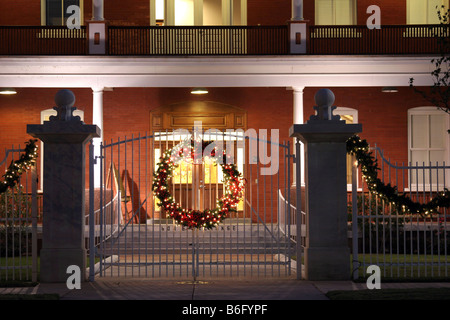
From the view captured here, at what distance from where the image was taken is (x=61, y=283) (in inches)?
428

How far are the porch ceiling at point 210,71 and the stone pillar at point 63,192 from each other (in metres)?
7.29

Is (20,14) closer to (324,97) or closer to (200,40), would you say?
(200,40)

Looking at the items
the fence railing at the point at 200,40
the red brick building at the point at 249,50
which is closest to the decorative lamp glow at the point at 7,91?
the red brick building at the point at 249,50

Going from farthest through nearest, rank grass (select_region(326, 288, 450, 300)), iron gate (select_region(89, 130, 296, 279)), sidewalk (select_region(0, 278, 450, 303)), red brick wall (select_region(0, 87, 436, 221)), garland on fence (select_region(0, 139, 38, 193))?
red brick wall (select_region(0, 87, 436, 221))
iron gate (select_region(89, 130, 296, 279))
garland on fence (select_region(0, 139, 38, 193))
sidewalk (select_region(0, 278, 450, 303))
grass (select_region(326, 288, 450, 300))

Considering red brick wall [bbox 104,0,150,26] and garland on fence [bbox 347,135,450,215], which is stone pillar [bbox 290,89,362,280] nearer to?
garland on fence [bbox 347,135,450,215]

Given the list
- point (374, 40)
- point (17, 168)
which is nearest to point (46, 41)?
point (374, 40)

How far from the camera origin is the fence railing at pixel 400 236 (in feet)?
36.3

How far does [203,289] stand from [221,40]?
33.3 feet

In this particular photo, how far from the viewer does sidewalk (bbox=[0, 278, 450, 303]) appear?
9320 mm

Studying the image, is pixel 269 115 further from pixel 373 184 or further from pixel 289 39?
pixel 373 184

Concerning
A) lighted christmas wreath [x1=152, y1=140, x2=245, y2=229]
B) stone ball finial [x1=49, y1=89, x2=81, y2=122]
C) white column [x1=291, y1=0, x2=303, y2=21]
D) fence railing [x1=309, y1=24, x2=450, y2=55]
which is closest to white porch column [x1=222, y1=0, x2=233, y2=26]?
fence railing [x1=309, y1=24, x2=450, y2=55]

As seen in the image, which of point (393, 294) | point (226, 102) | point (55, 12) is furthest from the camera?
point (55, 12)

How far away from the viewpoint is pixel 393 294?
9219mm

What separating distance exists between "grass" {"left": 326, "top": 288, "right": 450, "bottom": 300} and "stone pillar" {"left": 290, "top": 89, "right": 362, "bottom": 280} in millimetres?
1483
